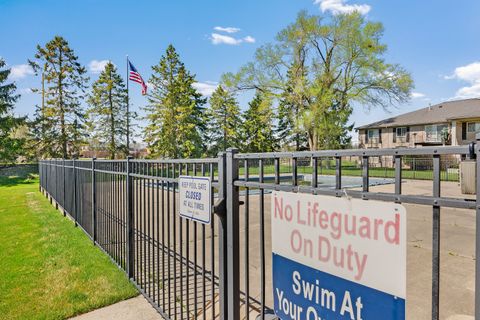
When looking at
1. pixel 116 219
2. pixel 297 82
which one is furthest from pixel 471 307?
pixel 297 82

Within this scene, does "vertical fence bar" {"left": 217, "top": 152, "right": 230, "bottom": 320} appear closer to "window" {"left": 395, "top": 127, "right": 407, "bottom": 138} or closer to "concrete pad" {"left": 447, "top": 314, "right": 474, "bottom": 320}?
"concrete pad" {"left": 447, "top": 314, "right": 474, "bottom": 320}

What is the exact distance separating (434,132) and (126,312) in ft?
117

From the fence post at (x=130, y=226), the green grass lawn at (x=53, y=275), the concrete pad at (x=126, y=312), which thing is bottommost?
the concrete pad at (x=126, y=312)

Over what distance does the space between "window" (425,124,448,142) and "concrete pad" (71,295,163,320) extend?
35.0 m

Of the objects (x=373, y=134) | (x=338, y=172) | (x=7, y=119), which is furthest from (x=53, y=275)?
(x=373, y=134)

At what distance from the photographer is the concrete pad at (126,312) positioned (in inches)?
131

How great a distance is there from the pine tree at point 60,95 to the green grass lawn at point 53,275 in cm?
2833

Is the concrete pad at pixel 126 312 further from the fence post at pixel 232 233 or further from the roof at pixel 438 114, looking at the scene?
the roof at pixel 438 114

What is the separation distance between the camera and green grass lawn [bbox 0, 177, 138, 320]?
3.52 m

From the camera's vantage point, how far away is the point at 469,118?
27562 millimetres

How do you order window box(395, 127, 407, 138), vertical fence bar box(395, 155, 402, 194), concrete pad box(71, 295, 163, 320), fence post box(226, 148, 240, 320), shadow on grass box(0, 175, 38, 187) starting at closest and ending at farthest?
vertical fence bar box(395, 155, 402, 194)
fence post box(226, 148, 240, 320)
concrete pad box(71, 295, 163, 320)
shadow on grass box(0, 175, 38, 187)
window box(395, 127, 407, 138)

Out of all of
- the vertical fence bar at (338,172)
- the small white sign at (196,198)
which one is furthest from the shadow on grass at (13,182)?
the vertical fence bar at (338,172)

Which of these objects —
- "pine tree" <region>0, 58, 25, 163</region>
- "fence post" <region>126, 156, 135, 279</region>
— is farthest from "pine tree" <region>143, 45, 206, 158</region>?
"fence post" <region>126, 156, 135, 279</region>

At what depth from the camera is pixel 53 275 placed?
443 cm
